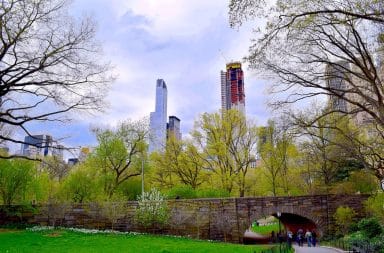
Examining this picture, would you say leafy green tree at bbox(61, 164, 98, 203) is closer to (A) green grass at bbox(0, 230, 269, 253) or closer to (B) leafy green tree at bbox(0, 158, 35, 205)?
(B) leafy green tree at bbox(0, 158, 35, 205)

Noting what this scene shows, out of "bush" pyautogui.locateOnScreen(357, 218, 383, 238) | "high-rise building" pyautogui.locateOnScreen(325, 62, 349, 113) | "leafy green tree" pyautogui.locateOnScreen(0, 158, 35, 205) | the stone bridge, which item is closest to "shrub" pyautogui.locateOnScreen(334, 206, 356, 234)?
the stone bridge

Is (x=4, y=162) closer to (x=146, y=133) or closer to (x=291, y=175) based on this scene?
(x=146, y=133)

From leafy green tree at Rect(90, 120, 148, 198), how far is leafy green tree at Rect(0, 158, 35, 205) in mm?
7588

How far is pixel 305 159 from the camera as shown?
112ft

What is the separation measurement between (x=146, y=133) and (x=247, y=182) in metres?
11.2

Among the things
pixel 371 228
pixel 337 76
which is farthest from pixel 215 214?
pixel 337 76

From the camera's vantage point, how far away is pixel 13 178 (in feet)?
83.5

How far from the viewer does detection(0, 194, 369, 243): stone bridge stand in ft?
86.4

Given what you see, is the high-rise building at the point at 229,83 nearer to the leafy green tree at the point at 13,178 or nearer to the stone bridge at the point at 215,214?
the stone bridge at the point at 215,214

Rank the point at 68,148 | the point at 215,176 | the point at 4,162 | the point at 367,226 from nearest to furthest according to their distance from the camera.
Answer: the point at 68,148, the point at 367,226, the point at 4,162, the point at 215,176

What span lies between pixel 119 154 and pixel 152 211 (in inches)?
395

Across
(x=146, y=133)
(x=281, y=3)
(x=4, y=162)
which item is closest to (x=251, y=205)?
(x=146, y=133)

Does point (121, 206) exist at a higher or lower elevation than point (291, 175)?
lower

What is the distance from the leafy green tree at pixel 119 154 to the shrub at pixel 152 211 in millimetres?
6944
